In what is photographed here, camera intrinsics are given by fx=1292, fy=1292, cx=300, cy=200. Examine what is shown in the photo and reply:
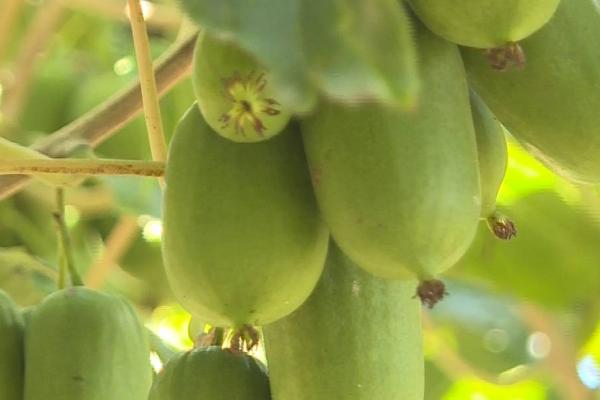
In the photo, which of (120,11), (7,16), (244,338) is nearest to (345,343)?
(244,338)

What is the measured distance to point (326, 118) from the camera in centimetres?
59

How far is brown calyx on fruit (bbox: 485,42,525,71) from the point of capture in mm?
570

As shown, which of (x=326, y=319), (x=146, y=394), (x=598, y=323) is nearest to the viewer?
(x=326, y=319)

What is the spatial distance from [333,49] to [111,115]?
530 mm

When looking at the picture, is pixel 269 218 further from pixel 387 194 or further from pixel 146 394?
pixel 146 394

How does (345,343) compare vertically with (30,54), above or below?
above

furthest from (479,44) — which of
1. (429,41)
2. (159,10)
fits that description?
(159,10)

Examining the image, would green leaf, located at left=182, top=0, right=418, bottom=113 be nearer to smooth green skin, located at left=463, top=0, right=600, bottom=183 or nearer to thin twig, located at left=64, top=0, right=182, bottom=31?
smooth green skin, located at left=463, top=0, right=600, bottom=183

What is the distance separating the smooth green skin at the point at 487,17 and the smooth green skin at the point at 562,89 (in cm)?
6

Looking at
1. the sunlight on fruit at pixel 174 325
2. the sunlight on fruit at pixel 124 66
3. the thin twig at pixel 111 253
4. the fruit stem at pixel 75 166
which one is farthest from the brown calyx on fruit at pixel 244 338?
the sunlight on fruit at pixel 124 66

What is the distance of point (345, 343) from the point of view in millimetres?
667

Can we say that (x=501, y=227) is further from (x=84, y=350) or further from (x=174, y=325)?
(x=174, y=325)

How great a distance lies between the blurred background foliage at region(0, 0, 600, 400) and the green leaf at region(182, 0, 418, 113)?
2.52 feet

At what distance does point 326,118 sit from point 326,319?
0.13 metres
